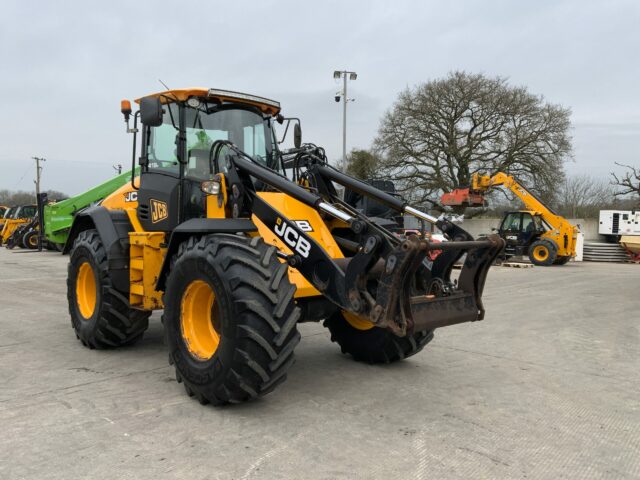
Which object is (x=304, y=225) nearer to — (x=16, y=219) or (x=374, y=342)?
(x=374, y=342)

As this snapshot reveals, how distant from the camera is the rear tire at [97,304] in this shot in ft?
18.0

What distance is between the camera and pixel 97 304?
5.55 metres

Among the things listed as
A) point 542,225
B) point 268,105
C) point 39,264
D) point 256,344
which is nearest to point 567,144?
point 542,225

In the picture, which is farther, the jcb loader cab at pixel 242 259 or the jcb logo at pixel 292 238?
the jcb logo at pixel 292 238

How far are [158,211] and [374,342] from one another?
8.28 ft

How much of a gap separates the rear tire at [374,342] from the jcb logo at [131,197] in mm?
2557

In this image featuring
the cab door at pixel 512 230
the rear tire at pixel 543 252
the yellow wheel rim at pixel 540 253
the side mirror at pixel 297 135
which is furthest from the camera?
the cab door at pixel 512 230

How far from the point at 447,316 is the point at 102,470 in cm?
249

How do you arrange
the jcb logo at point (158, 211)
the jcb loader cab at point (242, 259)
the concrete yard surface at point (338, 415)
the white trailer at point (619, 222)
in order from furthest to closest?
the white trailer at point (619, 222) < the jcb logo at point (158, 211) < the jcb loader cab at point (242, 259) < the concrete yard surface at point (338, 415)

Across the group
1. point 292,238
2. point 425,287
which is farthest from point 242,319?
point 425,287

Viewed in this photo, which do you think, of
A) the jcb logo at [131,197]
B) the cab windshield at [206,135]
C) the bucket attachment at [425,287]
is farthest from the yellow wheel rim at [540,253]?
the jcb logo at [131,197]

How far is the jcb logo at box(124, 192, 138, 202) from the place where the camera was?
6.02m

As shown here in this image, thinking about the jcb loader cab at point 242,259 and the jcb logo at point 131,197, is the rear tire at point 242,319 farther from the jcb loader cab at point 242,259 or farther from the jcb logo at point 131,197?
the jcb logo at point 131,197

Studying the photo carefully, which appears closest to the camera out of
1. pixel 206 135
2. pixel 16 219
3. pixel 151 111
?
pixel 151 111
